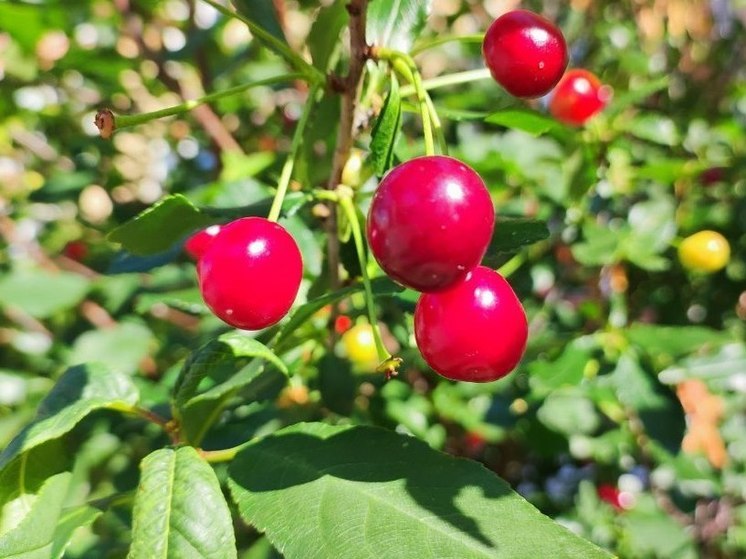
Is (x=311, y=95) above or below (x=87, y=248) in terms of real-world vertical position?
above

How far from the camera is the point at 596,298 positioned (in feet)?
4.97

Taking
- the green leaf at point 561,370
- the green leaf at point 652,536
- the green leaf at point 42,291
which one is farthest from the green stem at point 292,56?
the green leaf at point 652,536

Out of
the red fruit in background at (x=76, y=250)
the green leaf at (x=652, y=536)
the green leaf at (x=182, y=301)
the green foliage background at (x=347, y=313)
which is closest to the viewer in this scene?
the green foliage background at (x=347, y=313)

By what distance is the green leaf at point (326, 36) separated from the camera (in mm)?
941

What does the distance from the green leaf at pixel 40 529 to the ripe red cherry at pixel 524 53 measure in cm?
65

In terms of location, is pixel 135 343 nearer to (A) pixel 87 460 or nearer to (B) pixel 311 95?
(A) pixel 87 460

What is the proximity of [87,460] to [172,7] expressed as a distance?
1364 millimetres

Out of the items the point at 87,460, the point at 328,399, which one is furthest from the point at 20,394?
the point at 328,399

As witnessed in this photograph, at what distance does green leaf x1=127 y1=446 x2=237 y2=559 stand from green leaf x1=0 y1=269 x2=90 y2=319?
4.02 feet

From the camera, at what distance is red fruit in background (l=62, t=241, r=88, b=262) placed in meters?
2.06

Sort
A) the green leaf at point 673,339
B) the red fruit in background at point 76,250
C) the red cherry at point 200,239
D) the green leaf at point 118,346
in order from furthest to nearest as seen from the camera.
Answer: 1. the red fruit in background at point 76,250
2. the green leaf at point 118,346
3. the green leaf at point 673,339
4. the red cherry at point 200,239

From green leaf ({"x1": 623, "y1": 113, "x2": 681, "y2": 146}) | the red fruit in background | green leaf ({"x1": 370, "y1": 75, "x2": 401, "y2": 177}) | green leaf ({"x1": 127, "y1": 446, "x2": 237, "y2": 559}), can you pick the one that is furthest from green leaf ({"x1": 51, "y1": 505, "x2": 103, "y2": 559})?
the red fruit in background

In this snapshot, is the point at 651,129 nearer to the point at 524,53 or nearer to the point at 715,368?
the point at 715,368

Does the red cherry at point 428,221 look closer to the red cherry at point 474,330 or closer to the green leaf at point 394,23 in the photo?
the red cherry at point 474,330
